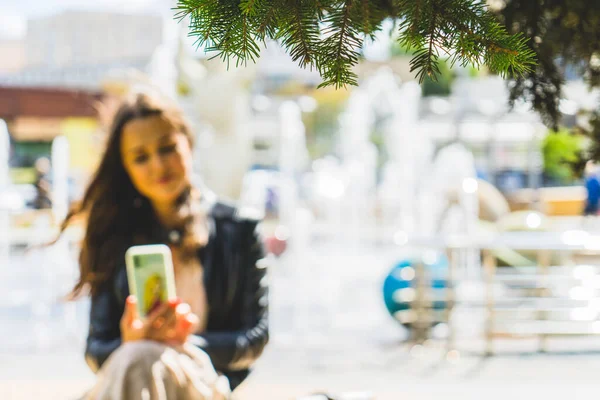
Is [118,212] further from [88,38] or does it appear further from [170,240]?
[88,38]

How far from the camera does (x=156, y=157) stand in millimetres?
2572

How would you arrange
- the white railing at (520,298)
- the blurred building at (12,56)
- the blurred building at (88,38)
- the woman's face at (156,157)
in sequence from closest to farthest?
the woman's face at (156,157) → the white railing at (520,298) → the blurred building at (88,38) → the blurred building at (12,56)

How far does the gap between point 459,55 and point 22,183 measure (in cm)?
2288

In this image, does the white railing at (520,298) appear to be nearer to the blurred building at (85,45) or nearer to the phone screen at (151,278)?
the phone screen at (151,278)

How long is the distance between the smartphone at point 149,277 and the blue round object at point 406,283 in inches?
197

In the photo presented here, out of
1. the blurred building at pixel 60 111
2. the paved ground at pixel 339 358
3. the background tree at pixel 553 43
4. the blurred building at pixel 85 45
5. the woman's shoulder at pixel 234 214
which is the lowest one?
the paved ground at pixel 339 358

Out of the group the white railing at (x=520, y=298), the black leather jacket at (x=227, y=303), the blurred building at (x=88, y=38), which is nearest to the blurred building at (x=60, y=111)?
the blurred building at (x=88, y=38)

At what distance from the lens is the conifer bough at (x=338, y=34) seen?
1223 millimetres

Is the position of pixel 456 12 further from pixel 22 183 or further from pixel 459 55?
pixel 22 183

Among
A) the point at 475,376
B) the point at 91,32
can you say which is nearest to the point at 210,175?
the point at 475,376

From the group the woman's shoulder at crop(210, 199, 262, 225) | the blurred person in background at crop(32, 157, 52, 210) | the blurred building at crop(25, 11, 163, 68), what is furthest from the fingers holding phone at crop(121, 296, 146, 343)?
the blurred building at crop(25, 11, 163, 68)

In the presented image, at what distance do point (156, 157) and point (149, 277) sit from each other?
499 millimetres

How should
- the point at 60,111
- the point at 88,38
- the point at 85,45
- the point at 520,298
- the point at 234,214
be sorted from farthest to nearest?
the point at 85,45 < the point at 88,38 < the point at 60,111 < the point at 520,298 < the point at 234,214

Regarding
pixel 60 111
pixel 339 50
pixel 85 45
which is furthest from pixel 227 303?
pixel 85 45
